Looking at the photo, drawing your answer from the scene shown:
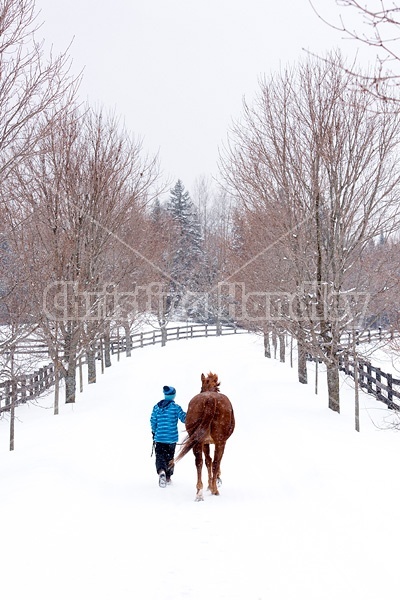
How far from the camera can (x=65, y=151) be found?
13.3m

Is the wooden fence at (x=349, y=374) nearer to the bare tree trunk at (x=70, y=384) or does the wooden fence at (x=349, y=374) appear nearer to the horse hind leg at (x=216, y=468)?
the bare tree trunk at (x=70, y=384)

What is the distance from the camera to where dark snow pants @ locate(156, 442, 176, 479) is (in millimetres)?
8227

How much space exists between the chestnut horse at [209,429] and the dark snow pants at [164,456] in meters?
0.60

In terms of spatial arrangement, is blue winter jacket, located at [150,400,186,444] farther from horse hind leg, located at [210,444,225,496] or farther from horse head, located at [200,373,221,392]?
horse hind leg, located at [210,444,225,496]

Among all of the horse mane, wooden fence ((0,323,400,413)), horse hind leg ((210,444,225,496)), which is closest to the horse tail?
horse hind leg ((210,444,225,496))

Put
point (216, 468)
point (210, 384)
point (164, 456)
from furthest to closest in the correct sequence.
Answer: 1. point (210, 384)
2. point (164, 456)
3. point (216, 468)

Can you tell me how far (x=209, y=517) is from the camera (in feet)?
21.1

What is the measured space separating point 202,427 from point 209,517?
1.49 meters

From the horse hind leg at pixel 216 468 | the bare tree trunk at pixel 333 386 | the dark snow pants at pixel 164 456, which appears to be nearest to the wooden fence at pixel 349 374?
the bare tree trunk at pixel 333 386

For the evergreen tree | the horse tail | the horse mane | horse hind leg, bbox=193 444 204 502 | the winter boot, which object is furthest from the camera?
the evergreen tree

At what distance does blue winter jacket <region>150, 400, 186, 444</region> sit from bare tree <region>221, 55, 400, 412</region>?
4926mm

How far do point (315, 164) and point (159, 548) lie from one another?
9.58 meters

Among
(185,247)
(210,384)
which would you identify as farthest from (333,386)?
(185,247)

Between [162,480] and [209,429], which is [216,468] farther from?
[162,480]
